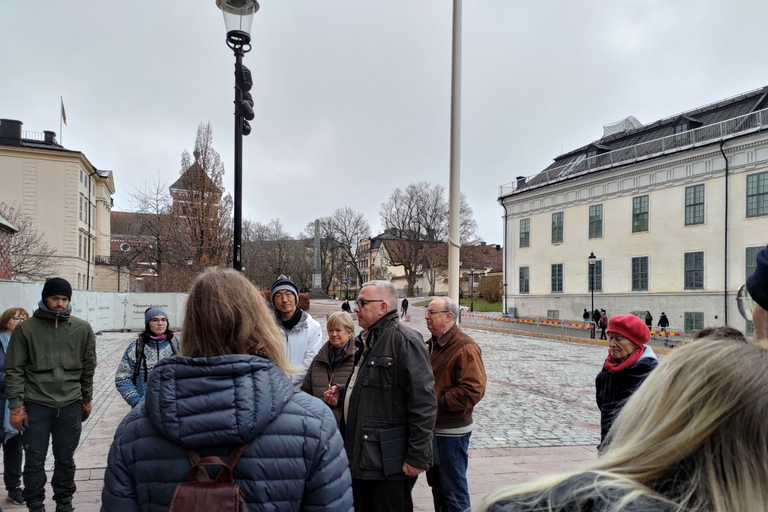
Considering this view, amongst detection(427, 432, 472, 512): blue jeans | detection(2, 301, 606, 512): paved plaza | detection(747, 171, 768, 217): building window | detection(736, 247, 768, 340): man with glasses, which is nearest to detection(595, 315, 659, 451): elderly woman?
detection(2, 301, 606, 512): paved plaza

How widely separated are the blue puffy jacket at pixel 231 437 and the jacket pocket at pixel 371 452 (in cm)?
148

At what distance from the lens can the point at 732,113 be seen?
32.7 metres

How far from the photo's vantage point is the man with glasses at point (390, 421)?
11.0 ft

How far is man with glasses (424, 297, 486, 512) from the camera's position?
4223mm

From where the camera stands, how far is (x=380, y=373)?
3465 millimetres

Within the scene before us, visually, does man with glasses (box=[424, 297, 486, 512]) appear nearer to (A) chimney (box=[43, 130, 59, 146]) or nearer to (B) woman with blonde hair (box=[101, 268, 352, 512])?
(B) woman with blonde hair (box=[101, 268, 352, 512])

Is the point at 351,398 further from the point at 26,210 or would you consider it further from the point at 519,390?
the point at 26,210

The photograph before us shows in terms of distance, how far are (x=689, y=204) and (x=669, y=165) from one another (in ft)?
9.08

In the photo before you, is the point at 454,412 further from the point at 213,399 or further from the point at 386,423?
the point at 213,399

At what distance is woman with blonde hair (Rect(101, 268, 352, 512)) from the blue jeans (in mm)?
2491

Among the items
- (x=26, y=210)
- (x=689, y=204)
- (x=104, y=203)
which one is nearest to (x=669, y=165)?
(x=689, y=204)

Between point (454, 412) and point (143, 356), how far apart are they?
2772 millimetres

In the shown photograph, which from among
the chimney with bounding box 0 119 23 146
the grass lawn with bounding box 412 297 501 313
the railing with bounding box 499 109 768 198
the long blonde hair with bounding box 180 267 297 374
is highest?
the chimney with bounding box 0 119 23 146

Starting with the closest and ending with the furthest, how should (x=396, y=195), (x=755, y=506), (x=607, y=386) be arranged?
1. (x=755, y=506)
2. (x=607, y=386)
3. (x=396, y=195)
